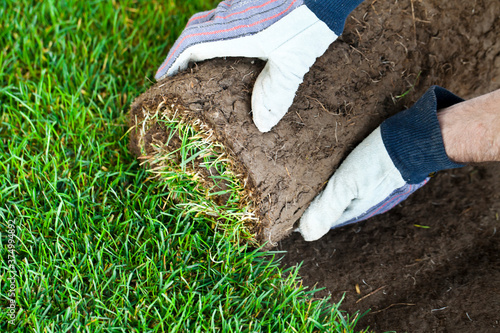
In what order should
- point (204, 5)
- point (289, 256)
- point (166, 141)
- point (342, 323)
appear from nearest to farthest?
point (342, 323) < point (166, 141) < point (289, 256) < point (204, 5)

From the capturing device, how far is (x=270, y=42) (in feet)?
4.74

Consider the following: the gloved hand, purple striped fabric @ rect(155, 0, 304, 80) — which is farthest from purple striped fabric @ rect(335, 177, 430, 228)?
purple striped fabric @ rect(155, 0, 304, 80)

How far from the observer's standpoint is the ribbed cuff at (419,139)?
1526 millimetres

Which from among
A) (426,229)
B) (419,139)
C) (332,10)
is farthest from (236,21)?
(426,229)

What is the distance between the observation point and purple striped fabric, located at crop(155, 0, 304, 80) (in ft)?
4.74

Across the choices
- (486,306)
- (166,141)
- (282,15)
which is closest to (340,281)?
(486,306)

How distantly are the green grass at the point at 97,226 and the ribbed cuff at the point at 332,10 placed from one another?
2.98 ft

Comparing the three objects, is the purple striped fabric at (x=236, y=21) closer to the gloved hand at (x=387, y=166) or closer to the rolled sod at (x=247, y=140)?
the rolled sod at (x=247, y=140)

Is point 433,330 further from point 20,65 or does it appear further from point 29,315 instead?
point 20,65

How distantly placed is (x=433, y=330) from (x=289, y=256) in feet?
2.08

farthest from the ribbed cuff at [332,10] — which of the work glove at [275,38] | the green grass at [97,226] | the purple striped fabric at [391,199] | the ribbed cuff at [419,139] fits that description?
the green grass at [97,226]

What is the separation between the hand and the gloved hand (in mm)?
384

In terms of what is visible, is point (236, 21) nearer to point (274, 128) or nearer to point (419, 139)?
point (274, 128)

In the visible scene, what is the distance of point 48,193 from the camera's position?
174 cm
